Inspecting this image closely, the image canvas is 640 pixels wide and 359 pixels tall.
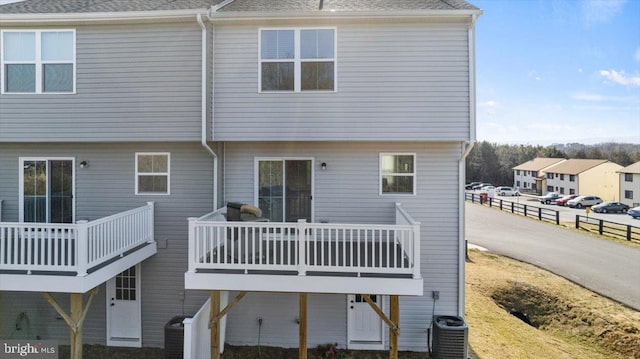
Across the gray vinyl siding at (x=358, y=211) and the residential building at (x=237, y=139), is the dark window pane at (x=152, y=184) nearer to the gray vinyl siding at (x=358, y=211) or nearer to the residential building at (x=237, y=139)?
the residential building at (x=237, y=139)

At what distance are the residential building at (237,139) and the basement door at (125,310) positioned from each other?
33 mm

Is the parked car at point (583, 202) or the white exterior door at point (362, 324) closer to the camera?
the white exterior door at point (362, 324)

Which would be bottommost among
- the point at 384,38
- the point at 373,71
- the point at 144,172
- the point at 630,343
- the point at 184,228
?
the point at 630,343

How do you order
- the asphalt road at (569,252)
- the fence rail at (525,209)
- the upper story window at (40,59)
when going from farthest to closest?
the fence rail at (525,209), the asphalt road at (569,252), the upper story window at (40,59)

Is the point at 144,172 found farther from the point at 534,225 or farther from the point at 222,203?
the point at 534,225

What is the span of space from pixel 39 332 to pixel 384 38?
33.6 ft

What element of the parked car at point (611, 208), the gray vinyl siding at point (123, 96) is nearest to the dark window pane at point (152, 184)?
the gray vinyl siding at point (123, 96)

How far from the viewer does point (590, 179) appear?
1806 inches

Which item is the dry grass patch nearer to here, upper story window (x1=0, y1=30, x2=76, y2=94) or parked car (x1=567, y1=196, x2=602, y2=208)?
upper story window (x1=0, y1=30, x2=76, y2=94)

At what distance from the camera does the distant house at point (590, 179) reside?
43.6 meters

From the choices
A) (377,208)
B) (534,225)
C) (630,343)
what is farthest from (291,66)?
(534,225)

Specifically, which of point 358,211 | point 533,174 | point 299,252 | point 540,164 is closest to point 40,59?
point 299,252

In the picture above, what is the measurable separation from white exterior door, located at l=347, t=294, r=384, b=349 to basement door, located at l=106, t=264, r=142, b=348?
4822 mm

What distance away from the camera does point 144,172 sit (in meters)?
7.91
